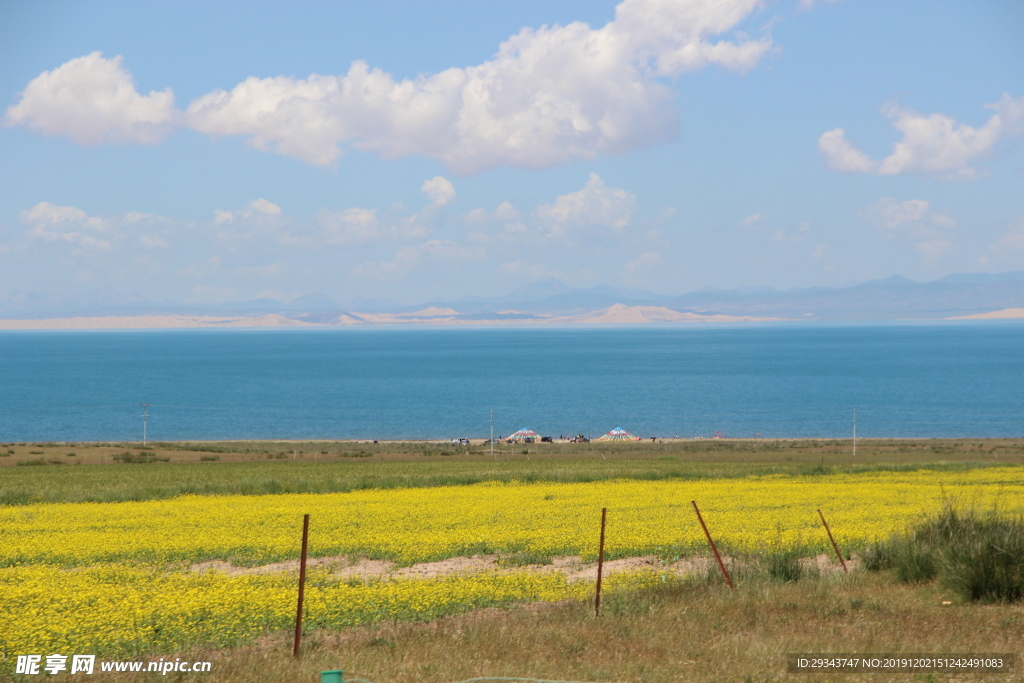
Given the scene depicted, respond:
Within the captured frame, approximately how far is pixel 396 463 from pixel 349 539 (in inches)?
1498

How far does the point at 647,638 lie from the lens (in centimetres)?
1081

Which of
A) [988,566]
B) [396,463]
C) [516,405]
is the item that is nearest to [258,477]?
[396,463]

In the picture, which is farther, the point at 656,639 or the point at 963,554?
the point at 963,554

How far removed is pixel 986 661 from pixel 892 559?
555cm

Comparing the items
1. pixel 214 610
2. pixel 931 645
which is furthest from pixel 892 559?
pixel 214 610

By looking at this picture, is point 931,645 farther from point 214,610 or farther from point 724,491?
point 724,491

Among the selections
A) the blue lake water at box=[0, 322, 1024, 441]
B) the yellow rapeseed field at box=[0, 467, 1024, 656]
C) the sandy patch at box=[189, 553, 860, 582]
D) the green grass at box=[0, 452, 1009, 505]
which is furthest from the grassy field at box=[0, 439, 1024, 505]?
the blue lake water at box=[0, 322, 1024, 441]

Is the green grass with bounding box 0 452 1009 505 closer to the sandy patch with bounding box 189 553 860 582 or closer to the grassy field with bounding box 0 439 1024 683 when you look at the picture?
the grassy field with bounding box 0 439 1024 683

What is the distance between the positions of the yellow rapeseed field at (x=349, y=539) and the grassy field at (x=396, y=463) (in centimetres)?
334

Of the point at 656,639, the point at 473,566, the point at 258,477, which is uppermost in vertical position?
the point at 656,639

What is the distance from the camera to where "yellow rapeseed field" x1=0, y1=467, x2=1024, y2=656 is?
1238 cm

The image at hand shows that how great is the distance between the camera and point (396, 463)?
57906 mm

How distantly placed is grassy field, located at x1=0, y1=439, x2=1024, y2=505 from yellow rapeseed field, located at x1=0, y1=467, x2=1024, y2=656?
3.34 meters

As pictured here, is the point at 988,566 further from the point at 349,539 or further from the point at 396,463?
the point at 396,463
